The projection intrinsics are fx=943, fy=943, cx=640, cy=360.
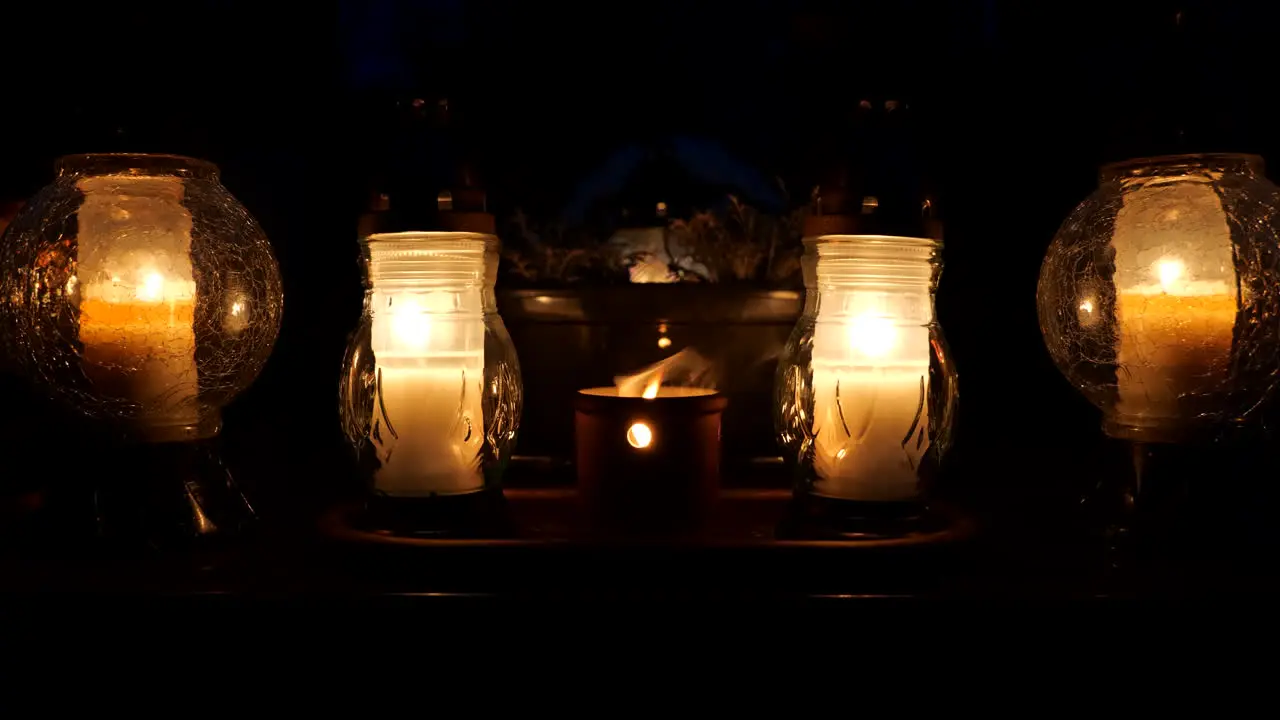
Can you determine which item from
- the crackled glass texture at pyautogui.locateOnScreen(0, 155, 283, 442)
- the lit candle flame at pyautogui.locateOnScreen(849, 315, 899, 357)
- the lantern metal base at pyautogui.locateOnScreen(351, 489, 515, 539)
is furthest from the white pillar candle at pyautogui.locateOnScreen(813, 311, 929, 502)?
the crackled glass texture at pyautogui.locateOnScreen(0, 155, 283, 442)

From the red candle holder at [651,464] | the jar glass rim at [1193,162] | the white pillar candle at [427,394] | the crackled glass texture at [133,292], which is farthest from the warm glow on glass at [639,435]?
the jar glass rim at [1193,162]

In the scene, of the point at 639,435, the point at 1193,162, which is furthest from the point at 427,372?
the point at 1193,162

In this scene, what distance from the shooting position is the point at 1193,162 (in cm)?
62

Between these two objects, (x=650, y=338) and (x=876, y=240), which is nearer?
(x=876, y=240)

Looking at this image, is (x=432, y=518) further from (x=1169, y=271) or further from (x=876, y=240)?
(x=1169, y=271)

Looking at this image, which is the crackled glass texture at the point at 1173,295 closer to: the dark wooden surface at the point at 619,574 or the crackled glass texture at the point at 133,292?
the dark wooden surface at the point at 619,574

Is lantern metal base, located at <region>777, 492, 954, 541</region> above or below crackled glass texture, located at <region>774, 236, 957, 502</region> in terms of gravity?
below

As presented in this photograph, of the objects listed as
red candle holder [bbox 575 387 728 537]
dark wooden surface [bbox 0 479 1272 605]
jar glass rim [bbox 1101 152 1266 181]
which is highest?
jar glass rim [bbox 1101 152 1266 181]

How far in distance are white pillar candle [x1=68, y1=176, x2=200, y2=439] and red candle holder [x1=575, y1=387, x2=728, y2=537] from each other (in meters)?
0.28

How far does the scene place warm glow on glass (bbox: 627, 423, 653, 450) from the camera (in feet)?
2.03

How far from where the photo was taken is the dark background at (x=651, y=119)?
34.3 inches

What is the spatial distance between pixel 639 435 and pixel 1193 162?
0.41 m

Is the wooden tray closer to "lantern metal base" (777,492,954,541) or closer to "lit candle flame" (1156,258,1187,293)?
"lantern metal base" (777,492,954,541)

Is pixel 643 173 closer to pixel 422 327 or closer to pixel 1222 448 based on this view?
pixel 422 327
